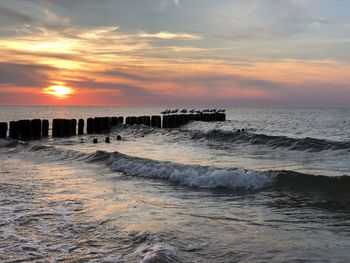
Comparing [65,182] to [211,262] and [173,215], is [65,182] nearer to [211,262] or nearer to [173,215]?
[173,215]

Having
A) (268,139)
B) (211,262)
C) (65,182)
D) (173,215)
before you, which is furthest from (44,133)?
(211,262)

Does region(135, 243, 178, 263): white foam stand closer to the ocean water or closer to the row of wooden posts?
the ocean water

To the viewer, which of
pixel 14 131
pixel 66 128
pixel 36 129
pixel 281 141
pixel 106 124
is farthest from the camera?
pixel 106 124

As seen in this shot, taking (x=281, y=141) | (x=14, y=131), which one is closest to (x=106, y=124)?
(x=14, y=131)

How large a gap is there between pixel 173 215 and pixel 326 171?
8062mm

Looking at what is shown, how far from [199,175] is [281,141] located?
517 inches

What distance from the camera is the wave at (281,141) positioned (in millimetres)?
21587

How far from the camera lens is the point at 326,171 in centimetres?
1406

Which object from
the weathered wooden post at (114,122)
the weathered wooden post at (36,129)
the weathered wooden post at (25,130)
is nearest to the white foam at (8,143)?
the weathered wooden post at (25,130)

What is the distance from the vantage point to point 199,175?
39.1ft

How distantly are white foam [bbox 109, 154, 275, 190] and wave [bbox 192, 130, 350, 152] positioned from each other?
1040cm

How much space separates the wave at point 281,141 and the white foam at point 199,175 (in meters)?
10.4

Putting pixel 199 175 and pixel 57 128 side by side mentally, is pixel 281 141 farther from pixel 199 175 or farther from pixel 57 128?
pixel 57 128

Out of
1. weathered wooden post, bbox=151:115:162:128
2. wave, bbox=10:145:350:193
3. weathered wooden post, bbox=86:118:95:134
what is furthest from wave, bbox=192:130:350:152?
weathered wooden post, bbox=151:115:162:128
